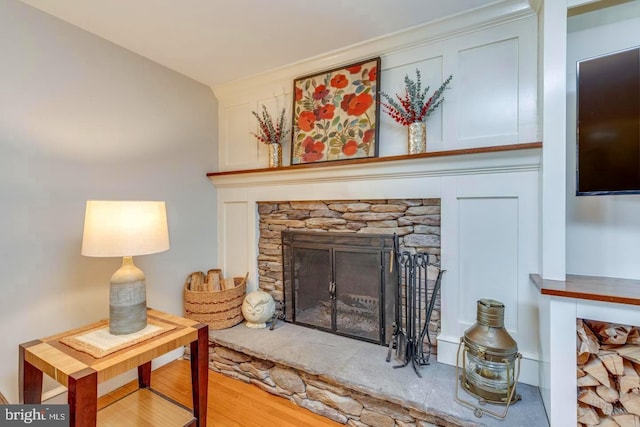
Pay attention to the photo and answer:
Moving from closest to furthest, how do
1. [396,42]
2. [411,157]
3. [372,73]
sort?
1. [411,157]
2. [396,42]
3. [372,73]

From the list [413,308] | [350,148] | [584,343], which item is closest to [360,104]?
[350,148]

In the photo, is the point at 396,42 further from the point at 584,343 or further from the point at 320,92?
the point at 584,343

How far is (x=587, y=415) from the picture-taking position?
1.30m

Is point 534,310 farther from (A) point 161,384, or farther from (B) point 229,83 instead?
(B) point 229,83

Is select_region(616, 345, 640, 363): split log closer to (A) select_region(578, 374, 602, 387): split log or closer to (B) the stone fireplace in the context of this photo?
(A) select_region(578, 374, 602, 387): split log

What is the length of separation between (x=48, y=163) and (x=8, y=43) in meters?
0.65

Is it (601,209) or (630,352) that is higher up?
(601,209)

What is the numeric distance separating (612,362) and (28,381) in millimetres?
2605

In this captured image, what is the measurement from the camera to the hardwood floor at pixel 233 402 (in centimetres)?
174

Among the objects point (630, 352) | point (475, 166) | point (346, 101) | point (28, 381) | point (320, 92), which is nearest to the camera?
point (630, 352)

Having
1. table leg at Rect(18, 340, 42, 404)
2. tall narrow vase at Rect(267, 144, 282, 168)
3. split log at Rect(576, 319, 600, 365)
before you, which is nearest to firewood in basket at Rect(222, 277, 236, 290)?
tall narrow vase at Rect(267, 144, 282, 168)

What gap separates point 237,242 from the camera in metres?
2.76

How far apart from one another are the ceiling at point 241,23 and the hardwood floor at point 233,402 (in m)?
2.38

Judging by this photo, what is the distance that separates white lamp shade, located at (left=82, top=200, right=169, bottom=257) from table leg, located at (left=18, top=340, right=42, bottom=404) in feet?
1.85
